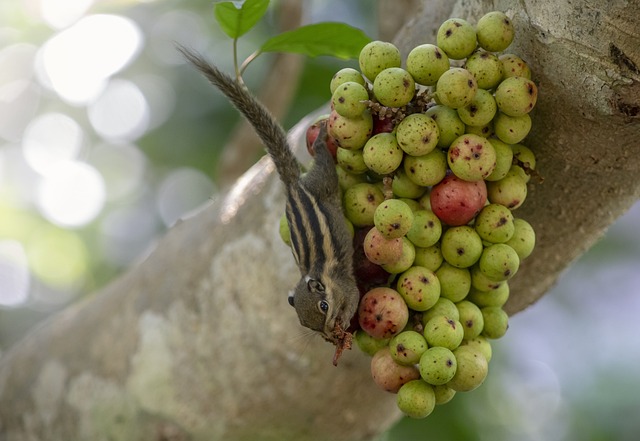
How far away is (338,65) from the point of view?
4625 millimetres

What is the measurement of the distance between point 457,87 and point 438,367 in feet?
1.43

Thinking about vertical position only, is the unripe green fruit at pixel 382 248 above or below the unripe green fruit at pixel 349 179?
above

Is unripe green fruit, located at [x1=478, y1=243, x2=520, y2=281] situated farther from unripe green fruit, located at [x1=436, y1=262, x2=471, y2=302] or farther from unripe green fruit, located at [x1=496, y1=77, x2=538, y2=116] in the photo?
unripe green fruit, located at [x1=496, y1=77, x2=538, y2=116]

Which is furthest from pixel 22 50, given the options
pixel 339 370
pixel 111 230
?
pixel 339 370

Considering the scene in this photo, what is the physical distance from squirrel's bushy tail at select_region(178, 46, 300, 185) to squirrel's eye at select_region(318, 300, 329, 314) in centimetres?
30

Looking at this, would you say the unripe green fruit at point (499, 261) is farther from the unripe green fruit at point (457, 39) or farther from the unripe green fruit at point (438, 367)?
the unripe green fruit at point (457, 39)

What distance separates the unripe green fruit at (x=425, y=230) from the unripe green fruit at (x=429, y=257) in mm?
18

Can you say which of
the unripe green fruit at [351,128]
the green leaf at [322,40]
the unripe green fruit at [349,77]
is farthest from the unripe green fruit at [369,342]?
the green leaf at [322,40]

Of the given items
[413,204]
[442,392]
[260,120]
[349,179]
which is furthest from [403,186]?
[260,120]

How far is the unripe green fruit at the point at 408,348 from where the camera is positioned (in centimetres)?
136

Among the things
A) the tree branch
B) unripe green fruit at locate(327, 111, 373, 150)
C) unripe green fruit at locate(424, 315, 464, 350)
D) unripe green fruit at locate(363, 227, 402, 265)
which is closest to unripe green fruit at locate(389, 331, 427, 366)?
unripe green fruit at locate(424, 315, 464, 350)

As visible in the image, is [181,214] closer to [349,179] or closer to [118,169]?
[118,169]

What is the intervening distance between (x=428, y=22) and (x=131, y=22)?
4.03m

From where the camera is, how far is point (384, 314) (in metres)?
1.38
